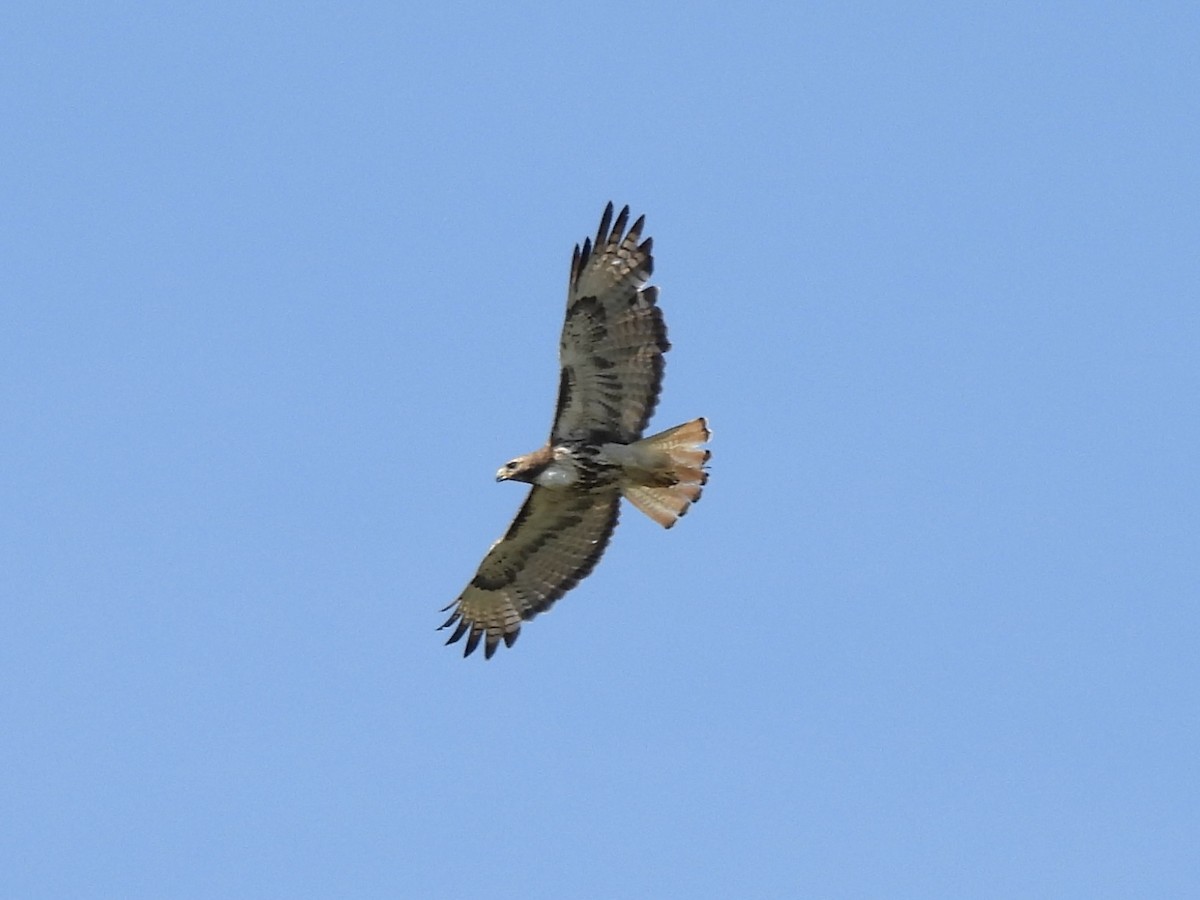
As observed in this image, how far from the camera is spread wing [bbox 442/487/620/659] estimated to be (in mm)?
16172

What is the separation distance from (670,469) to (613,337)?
3.23 feet

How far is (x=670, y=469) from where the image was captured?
15.2 meters

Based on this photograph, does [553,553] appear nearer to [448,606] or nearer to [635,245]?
[448,606]

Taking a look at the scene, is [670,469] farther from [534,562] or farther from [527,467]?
[534,562]

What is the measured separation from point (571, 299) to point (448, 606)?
122 inches

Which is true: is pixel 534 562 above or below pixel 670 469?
above

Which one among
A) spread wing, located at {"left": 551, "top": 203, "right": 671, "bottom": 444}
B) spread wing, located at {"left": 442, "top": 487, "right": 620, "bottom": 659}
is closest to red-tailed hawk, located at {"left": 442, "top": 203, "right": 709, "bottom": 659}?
spread wing, located at {"left": 551, "top": 203, "right": 671, "bottom": 444}

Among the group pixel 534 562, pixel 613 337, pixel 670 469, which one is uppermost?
pixel 613 337

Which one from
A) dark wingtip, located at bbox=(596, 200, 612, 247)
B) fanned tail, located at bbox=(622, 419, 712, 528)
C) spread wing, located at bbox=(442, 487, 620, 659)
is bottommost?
fanned tail, located at bbox=(622, 419, 712, 528)

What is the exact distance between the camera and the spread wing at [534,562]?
16.2 meters

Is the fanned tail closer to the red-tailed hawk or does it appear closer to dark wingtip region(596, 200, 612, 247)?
the red-tailed hawk

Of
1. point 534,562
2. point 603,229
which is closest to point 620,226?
point 603,229

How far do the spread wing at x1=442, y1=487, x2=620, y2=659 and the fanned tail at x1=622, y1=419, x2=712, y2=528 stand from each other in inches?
22.0

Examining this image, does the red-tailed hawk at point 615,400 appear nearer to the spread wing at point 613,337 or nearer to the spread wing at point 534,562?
the spread wing at point 613,337
